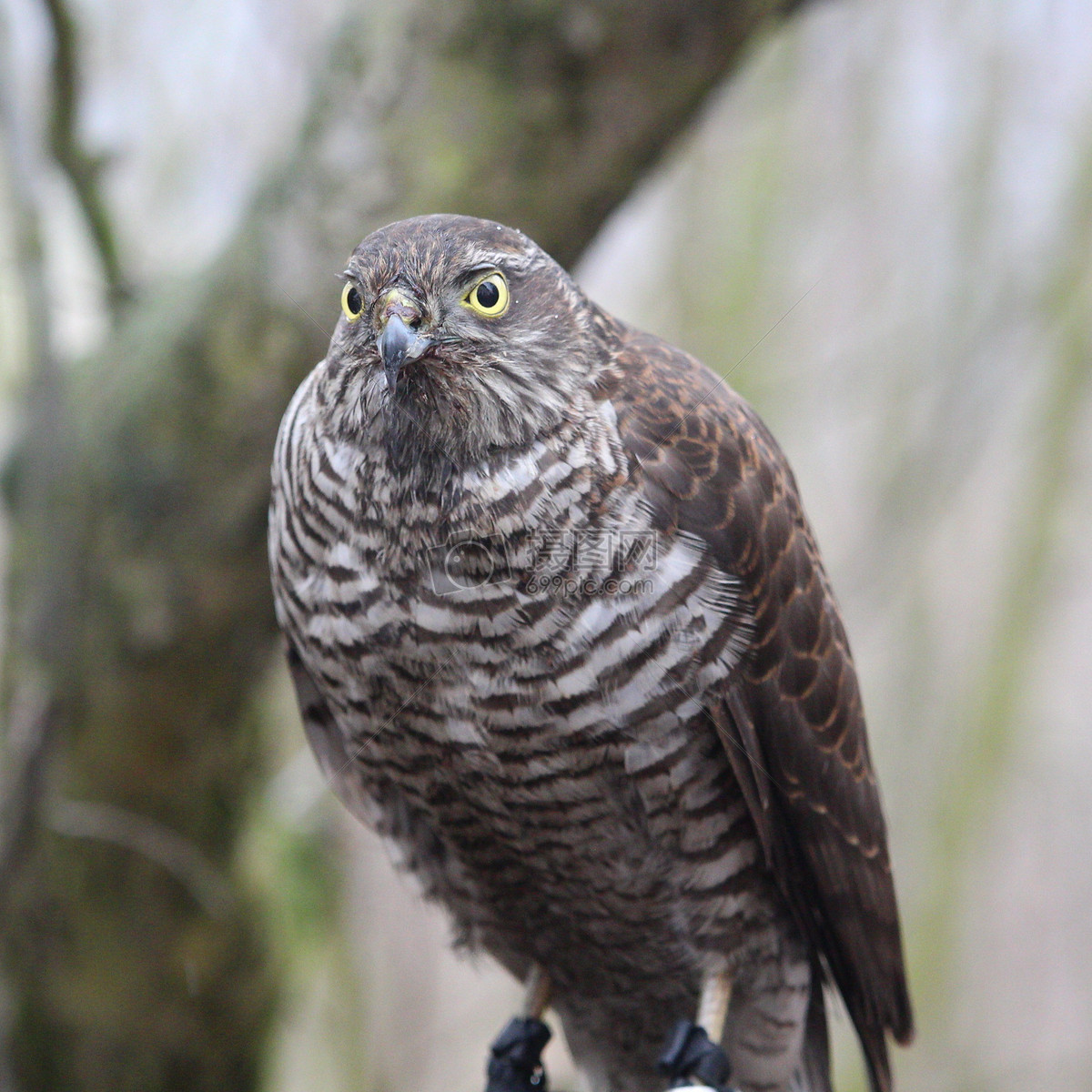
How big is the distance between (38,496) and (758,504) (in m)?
2.07

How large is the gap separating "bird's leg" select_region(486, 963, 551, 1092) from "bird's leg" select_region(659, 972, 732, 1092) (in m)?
0.33

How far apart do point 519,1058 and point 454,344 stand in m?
1.58

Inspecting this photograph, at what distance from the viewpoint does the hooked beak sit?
1837mm

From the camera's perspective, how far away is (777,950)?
2.49 meters

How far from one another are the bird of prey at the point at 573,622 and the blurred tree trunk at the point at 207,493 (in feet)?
3.40

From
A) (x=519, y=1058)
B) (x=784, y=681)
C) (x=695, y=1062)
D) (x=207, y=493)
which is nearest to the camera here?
(x=784, y=681)

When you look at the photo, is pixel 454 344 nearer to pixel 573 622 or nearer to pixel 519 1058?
pixel 573 622

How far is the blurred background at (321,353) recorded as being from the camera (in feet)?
10.2

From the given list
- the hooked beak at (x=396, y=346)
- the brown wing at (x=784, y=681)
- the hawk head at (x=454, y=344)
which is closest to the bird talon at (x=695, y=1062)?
the brown wing at (x=784, y=681)

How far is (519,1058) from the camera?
259cm

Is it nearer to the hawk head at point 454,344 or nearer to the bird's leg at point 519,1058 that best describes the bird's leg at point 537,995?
the bird's leg at point 519,1058

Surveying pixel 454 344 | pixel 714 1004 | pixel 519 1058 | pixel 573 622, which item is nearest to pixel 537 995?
pixel 519 1058

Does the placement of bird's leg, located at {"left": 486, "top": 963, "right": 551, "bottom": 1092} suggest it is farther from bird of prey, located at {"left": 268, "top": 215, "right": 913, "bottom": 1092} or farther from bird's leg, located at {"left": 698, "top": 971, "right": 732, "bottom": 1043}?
bird's leg, located at {"left": 698, "top": 971, "right": 732, "bottom": 1043}

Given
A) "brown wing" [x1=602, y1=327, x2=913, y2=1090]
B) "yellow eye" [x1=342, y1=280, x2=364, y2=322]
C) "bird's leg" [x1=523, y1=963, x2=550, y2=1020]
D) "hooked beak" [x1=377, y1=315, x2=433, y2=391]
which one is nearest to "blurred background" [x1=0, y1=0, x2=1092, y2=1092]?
"bird's leg" [x1=523, y1=963, x2=550, y2=1020]
